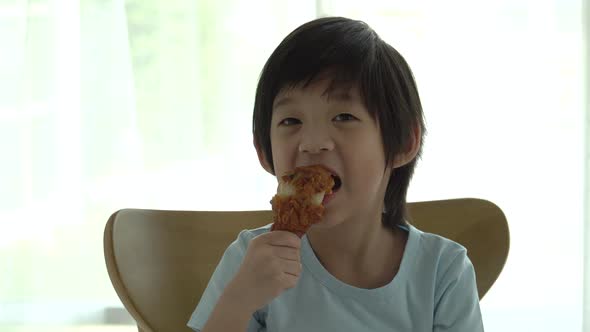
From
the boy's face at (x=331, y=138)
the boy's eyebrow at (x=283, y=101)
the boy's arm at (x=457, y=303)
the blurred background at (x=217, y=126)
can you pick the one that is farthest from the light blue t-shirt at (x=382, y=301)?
the blurred background at (x=217, y=126)

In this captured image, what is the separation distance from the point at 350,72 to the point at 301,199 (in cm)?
20

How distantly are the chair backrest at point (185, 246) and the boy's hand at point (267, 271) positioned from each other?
0.28 metres

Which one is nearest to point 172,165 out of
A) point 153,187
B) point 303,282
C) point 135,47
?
point 153,187

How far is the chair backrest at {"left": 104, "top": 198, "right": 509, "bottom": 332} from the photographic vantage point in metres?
1.24

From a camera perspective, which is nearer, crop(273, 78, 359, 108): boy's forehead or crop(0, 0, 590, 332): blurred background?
crop(273, 78, 359, 108): boy's forehead

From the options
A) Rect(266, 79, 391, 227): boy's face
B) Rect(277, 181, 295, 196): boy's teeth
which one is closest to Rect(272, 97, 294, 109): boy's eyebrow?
Rect(266, 79, 391, 227): boy's face

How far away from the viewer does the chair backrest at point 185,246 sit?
124cm

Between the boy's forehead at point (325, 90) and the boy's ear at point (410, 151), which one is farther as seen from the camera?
the boy's ear at point (410, 151)

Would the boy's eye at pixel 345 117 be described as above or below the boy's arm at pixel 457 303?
above

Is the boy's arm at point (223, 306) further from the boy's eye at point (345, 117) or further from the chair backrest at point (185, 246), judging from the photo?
the boy's eye at point (345, 117)

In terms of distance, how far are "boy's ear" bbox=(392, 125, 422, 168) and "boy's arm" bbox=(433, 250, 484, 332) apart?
17 cm

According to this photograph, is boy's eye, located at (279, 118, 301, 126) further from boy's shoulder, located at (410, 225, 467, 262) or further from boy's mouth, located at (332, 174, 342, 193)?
boy's shoulder, located at (410, 225, 467, 262)

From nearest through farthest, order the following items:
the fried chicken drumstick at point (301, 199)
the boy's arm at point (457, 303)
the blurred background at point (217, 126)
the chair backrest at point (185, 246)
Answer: the fried chicken drumstick at point (301, 199), the boy's arm at point (457, 303), the chair backrest at point (185, 246), the blurred background at point (217, 126)

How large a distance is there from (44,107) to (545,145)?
139cm
